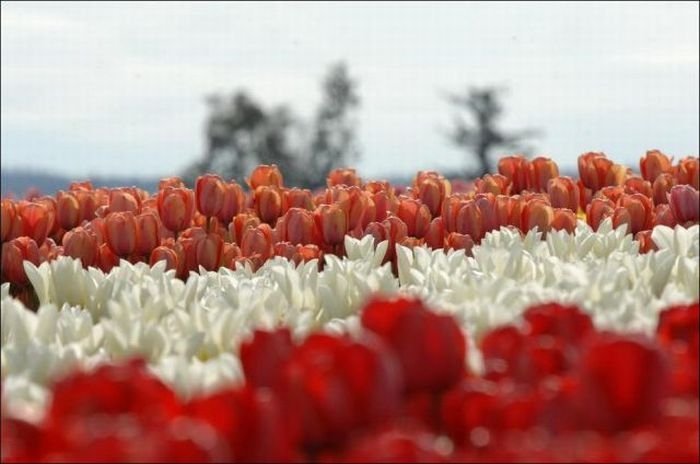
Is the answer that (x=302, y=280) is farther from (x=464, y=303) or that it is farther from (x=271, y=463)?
(x=271, y=463)

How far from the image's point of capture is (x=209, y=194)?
5895 mm

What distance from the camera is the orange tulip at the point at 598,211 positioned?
20.1 feet

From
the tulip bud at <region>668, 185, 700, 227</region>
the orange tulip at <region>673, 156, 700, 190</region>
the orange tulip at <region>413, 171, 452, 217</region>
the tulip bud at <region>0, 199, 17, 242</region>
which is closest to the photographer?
the tulip bud at <region>0, 199, 17, 242</region>

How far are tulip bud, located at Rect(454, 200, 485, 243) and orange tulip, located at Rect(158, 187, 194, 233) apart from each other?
1262mm

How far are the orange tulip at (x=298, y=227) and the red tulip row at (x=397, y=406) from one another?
2.99 meters

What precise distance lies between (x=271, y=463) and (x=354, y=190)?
3.83 m

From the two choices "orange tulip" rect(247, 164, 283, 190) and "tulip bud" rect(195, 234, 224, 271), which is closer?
"tulip bud" rect(195, 234, 224, 271)

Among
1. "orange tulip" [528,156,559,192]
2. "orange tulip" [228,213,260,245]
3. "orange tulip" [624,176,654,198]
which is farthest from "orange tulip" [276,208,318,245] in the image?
"orange tulip" [528,156,559,192]

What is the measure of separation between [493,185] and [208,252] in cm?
237

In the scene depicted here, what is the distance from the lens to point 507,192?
7.44 metres

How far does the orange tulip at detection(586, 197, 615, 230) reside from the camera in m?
6.14

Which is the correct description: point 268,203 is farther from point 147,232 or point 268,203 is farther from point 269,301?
point 269,301

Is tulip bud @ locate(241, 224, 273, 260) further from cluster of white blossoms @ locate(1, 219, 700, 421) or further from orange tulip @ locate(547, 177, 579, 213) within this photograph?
orange tulip @ locate(547, 177, 579, 213)

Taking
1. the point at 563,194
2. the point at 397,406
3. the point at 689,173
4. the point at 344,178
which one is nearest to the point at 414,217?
the point at 563,194
